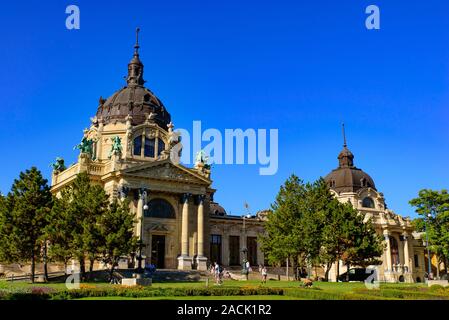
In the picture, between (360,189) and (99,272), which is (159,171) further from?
(360,189)

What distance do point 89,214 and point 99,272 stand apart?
27.9 feet

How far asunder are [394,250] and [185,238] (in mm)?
48268

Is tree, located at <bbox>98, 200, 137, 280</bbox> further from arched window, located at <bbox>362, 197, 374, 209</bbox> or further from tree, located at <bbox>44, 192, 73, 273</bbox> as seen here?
arched window, located at <bbox>362, 197, 374, 209</bbox>

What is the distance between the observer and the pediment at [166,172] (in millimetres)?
62228

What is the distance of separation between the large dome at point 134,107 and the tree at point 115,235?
97.1 feet

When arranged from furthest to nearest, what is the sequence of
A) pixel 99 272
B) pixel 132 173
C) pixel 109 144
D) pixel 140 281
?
pixel 109 144 → pixel 132 173 → pixel 99 272 → pixel 140 281

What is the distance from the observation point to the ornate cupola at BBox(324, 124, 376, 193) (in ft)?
319

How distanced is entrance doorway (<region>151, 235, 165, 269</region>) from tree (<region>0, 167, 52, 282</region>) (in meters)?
18.6

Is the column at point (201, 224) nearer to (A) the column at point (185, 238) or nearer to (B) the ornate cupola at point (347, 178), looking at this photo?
(A) the column at point (185, 238)

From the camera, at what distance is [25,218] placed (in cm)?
4616

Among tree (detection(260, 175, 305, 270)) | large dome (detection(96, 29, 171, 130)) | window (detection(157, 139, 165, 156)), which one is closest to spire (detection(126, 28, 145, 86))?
large dome (detection(96, 29, 171, 130))

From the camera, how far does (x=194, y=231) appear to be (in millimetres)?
66500

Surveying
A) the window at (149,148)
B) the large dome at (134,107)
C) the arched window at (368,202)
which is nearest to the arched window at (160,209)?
the window at (149,148)
